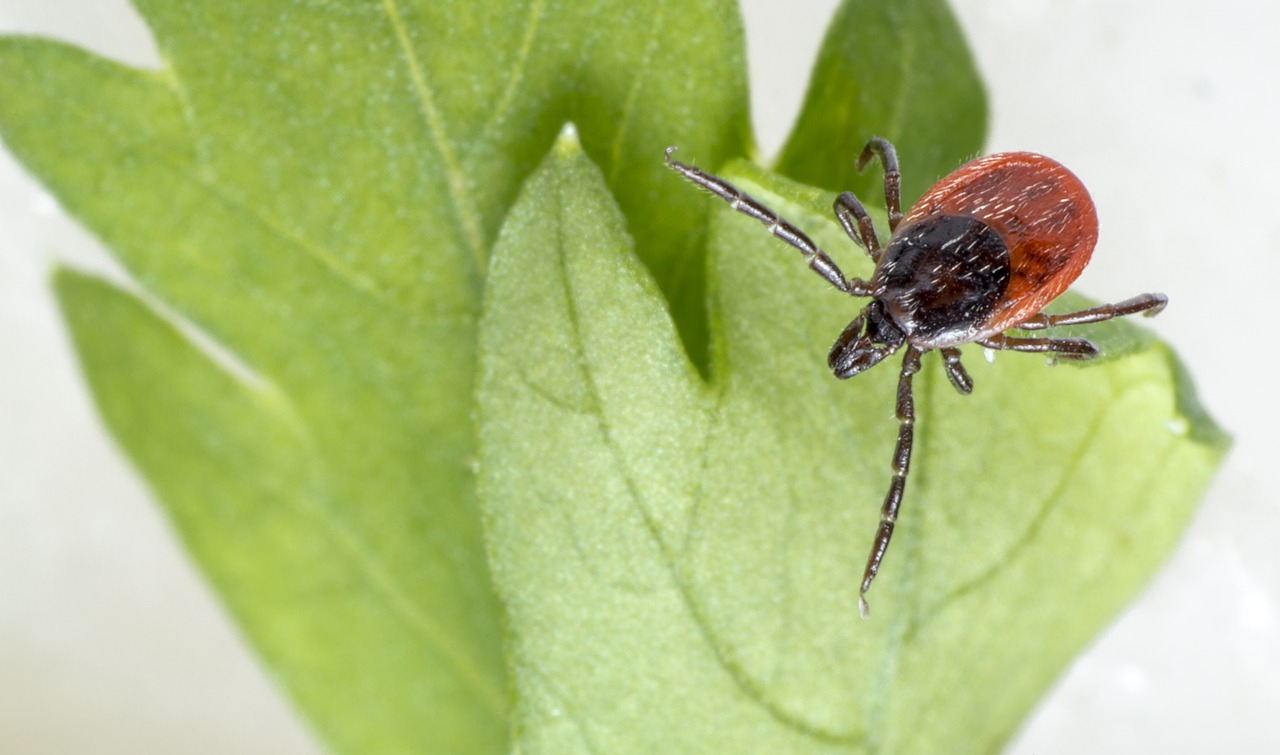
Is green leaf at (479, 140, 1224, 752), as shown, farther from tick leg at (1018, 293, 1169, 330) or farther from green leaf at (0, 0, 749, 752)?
green leaf at (0, 0, 749, 752)

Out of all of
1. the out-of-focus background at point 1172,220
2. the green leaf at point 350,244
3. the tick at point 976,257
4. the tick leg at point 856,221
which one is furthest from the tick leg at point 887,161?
the out-of-focus background at point 1172,220

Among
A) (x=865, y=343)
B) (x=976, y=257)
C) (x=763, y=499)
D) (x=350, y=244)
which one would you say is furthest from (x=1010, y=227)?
(x=350, y=244)

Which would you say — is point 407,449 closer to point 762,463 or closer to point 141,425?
point 141,425

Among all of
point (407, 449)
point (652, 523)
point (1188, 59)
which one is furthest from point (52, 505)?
point (1188, 59)

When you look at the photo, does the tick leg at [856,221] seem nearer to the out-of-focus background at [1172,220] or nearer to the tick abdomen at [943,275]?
the tick abdomen at [943,275]

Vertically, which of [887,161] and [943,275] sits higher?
[887,161]

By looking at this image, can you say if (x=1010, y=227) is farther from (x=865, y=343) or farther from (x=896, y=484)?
(x=896, y=484)
